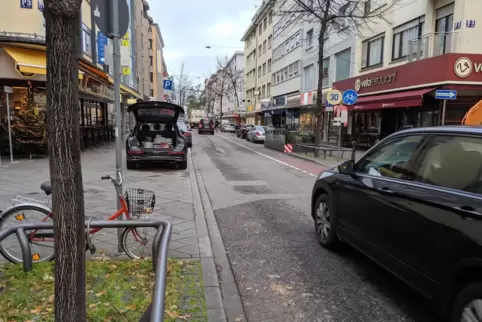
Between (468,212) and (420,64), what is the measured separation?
54.0ft

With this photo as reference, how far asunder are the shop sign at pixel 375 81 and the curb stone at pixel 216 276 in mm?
15695

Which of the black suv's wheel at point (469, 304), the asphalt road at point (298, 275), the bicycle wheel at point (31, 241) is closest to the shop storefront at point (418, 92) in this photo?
the asphalt road at point (298, 275)

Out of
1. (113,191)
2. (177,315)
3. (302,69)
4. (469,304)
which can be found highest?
(302,69)

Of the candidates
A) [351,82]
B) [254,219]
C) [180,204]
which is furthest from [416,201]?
[351,82]

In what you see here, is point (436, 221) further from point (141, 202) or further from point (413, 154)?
point (141, 202)

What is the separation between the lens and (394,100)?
17.9 m

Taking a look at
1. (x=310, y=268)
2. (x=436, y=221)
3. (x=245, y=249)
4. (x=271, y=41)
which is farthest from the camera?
(x=271, y=41)

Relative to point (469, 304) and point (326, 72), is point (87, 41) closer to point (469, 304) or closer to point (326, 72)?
point (326, 72)

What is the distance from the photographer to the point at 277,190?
31.1 ft

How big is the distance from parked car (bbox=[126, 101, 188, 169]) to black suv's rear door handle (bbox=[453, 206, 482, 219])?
1009cm

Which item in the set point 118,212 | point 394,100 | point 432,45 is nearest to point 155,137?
point 118,212

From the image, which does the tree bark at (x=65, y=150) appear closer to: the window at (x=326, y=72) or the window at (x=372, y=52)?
the window at (x=372, y=52)

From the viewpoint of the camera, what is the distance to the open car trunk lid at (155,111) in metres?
11.9

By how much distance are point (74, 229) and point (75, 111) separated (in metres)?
0.66
